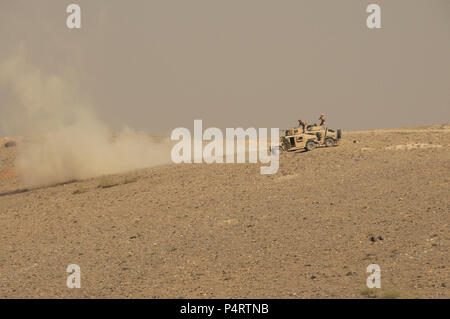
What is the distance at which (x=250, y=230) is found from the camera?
21.7 m

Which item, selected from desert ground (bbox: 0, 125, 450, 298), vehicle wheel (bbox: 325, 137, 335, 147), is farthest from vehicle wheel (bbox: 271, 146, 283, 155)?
vehicle wheel (bbox: 325, 137, 335, 147)

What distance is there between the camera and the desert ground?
1683cm

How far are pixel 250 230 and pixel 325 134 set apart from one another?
1470 cm

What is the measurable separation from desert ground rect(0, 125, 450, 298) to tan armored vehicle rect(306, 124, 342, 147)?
46.2 inches

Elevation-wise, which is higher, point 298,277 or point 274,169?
point 274,169

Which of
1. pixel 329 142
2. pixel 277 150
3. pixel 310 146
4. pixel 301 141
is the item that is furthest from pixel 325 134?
pixel 277 150

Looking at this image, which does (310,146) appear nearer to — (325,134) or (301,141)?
(301,141)

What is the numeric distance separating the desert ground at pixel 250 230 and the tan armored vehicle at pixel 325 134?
1173 mm

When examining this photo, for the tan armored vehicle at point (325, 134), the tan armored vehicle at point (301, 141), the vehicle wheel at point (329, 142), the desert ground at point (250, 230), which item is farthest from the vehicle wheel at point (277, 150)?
the vehicle wheel at point (329, 142)

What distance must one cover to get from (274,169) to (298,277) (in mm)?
14397

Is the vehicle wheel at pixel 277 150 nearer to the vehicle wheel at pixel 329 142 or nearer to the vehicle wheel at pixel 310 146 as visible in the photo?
the vehicle wheel at pixel 310 146
